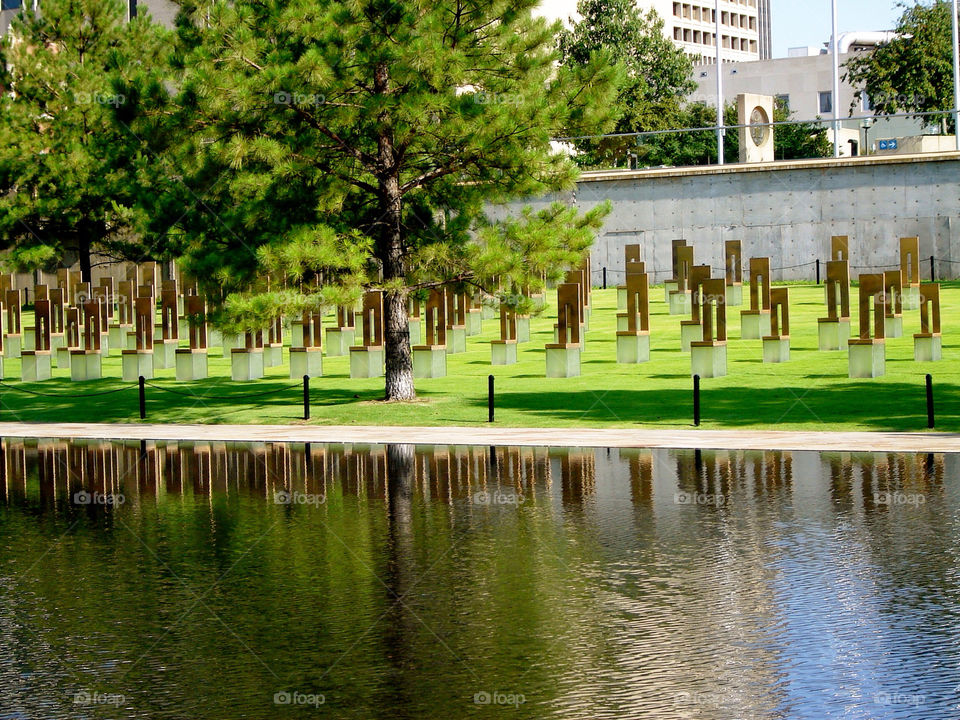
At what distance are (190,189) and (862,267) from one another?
25.3 m

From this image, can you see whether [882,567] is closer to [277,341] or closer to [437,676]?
[437,676]

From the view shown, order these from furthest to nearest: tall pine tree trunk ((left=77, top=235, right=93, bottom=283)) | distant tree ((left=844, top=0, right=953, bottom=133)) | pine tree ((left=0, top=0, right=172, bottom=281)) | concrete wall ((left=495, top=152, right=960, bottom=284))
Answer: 1. distant tree ((left=844, top=0, right=953, bottom=133))
2. tall pine tree trunk ((left=77, top=235, right=93, bottom=283))
3. pine tree ((left=0, top=0, right=172, bottom=281))
4. concrete wall ((left=495, top=152, right=960, bottom=284))

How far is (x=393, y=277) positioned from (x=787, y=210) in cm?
2189
